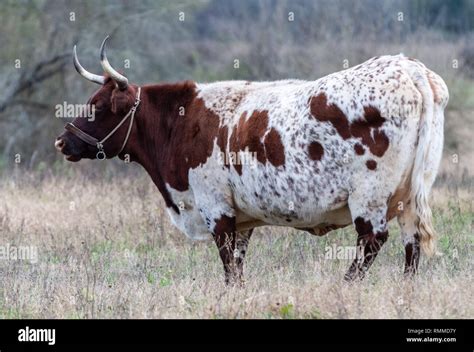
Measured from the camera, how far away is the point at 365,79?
301 inches

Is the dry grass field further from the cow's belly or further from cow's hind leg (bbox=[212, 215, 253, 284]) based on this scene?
the cow's belly

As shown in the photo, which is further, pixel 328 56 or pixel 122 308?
pixel 328 56

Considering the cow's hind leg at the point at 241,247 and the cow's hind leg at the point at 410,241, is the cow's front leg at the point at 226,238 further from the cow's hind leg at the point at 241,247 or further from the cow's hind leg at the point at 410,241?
the cow's hind leg at the point at 410,241

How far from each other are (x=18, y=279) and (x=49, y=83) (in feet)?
36.9

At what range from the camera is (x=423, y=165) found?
7590mm

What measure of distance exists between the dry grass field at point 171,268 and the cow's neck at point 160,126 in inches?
33.6

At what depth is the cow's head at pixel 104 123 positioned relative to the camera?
909 cm

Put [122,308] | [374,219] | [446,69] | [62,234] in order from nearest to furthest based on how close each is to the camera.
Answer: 1. [122,308]
2. [374,219]
3. [62,234]
4. [446,69]

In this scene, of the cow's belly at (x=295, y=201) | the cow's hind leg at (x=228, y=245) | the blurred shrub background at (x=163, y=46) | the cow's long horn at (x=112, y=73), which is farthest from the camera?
the blurred shrub background at (x=163, y=46)

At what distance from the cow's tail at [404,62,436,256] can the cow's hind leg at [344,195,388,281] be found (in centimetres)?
28

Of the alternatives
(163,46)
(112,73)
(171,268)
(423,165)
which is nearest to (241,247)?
(171,268)

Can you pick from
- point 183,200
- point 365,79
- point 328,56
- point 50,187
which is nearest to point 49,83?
point 328,56

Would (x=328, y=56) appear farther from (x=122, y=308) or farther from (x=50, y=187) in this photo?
(x=122, y=308)

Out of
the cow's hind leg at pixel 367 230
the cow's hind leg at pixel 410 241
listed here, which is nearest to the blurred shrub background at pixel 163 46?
the cow's hind leg at pixel 410 241
